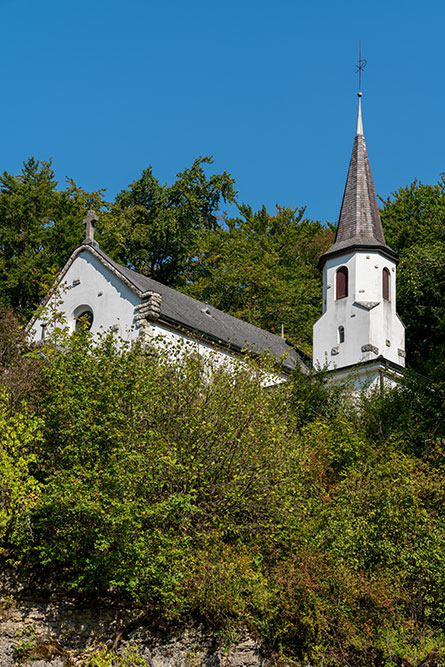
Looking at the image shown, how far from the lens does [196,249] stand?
44.0 metres

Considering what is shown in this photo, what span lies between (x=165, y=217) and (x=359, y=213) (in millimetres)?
11874

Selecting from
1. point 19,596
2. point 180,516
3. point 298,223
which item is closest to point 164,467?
point 180,516

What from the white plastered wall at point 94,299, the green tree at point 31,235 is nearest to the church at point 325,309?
the white plastered wall at point 94,299

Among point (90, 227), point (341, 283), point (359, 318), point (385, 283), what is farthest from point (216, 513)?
point (385, 283)

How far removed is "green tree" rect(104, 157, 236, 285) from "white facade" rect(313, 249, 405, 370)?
11.8m

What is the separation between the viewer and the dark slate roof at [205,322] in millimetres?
28953

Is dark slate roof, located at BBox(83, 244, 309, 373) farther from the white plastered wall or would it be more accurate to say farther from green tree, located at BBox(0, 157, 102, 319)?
green tree, located at BBox(0, 157, 102, 319)

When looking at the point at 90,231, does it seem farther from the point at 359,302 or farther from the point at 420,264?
the point at 420,264

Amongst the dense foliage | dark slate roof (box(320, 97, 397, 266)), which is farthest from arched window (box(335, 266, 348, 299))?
the dense foliage

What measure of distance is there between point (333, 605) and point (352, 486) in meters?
3.54

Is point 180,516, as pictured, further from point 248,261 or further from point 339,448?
point 248,261

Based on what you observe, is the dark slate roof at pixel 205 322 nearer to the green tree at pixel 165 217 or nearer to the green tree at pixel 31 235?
the green tree at pixel 31 235

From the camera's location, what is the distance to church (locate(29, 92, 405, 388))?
A: 28422mm

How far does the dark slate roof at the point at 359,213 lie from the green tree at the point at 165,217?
9.91 meters
